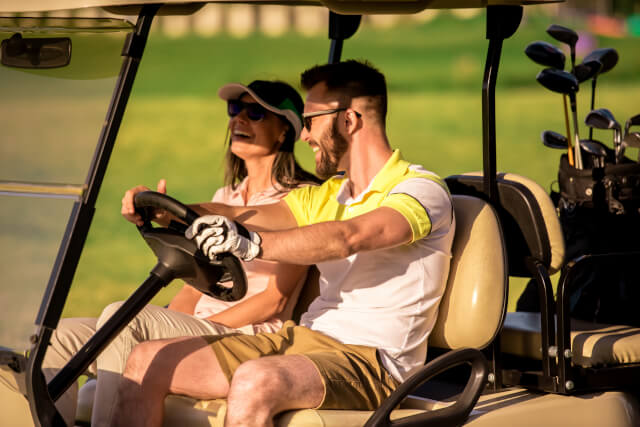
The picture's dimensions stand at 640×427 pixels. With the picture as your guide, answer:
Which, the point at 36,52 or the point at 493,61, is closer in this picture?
the point at 36,52

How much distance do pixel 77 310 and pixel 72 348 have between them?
7.26 meters

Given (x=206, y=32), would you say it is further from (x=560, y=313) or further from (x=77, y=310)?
(x=560, y=313)

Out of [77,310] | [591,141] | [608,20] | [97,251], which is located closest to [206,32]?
[608,20]

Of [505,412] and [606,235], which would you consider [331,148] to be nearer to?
[505,412]

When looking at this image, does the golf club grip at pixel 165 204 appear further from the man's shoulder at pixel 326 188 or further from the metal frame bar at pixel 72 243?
the man's shoulder at pixel 326 188

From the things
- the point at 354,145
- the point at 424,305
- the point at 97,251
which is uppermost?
the point at 354,145

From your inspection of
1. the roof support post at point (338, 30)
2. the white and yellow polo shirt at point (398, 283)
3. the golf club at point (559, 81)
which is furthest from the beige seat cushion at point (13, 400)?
the golf club at point (559, 81)

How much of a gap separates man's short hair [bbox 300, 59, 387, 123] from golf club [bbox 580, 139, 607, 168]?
885 millimetres

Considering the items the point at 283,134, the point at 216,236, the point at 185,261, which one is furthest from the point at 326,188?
the point at 216,236

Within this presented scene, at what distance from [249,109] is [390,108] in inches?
941

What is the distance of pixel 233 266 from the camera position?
2.39 meters

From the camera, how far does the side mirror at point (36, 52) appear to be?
92.0 inches

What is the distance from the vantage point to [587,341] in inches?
114

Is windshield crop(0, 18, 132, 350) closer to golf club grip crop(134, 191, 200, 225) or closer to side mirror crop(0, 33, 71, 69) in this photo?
side mirror crop(0, 33, 71, 69)
